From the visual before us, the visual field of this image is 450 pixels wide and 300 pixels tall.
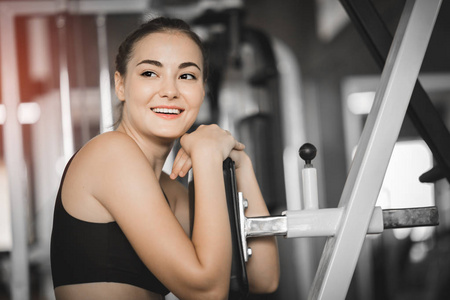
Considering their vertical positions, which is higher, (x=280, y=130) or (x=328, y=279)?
(x=280, y=130)

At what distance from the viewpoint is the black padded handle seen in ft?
3.19

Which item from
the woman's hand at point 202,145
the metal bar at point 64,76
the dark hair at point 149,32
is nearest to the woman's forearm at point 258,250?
the woman's hand at point 202,145

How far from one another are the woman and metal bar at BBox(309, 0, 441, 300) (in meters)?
0.21

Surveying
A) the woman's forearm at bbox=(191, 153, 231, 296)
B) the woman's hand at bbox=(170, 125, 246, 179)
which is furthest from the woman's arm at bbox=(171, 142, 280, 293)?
Answer: the woman's forearm at bbox=(191, 153, 231, 296)

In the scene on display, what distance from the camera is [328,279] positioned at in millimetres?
924

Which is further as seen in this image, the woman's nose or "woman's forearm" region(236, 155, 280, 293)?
"woman's forearm" region(236, 155, 280, 293)

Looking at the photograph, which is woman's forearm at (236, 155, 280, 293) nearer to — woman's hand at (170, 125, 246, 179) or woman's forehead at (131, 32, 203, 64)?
woman's hand at (170, 125, 246, 179)

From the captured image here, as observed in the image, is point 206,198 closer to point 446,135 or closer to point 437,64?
point 446,135

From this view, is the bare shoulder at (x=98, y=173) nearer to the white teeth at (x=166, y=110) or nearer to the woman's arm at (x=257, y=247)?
the white teeth at (x=166, y=110)

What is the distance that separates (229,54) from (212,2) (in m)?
0.35

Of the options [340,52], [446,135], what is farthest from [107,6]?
[340,52]

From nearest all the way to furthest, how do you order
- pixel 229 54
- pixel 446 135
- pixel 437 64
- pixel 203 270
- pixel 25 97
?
pixel 203 270
pixel 446 135
pixel 25 97
pixel 229 54
pixel 437 64

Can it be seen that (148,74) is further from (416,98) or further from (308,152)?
(416,98)

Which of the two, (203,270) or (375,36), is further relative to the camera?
(375,36)
